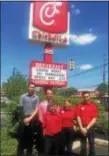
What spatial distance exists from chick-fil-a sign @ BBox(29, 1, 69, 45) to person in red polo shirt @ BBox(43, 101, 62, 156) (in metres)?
10.8

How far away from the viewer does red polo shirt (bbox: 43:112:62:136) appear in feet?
30.2

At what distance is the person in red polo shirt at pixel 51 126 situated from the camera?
30.2ft

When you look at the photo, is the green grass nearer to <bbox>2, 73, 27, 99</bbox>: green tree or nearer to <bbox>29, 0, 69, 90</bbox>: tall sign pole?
<bbox>2, 73, 27, 99</bbox>: green tree

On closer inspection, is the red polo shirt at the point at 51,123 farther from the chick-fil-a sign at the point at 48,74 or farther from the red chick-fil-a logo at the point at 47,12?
the red chick-fil-a logo at the point at 47,12

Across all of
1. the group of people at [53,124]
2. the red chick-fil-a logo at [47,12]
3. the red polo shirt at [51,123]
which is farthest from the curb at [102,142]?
the red polo shirt at [51,123]

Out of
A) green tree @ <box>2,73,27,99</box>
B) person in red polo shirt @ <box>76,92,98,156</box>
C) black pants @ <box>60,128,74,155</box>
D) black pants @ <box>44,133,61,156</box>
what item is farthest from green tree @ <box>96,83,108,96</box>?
person in red polo shirt @ <box>76,92,98,156</box>

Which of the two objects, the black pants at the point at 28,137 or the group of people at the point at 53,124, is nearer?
the group of people at the point at 53,124

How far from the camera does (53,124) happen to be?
927 centimetres

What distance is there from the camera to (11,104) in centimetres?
1367

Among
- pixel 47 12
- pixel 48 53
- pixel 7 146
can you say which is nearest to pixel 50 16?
pixel 47 12

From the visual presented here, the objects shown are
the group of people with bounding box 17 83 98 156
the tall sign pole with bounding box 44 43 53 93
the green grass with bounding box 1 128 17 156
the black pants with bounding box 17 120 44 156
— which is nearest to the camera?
the group of people with bounding box 17 83 98 156

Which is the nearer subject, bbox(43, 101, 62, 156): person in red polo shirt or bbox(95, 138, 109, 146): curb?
bbox(43, 101, 62, 156): person in red polo shirt

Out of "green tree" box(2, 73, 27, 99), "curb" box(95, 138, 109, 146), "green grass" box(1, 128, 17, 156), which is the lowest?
"curb" box(95, 138, 109, 146)

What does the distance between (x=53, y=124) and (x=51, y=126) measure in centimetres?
6
